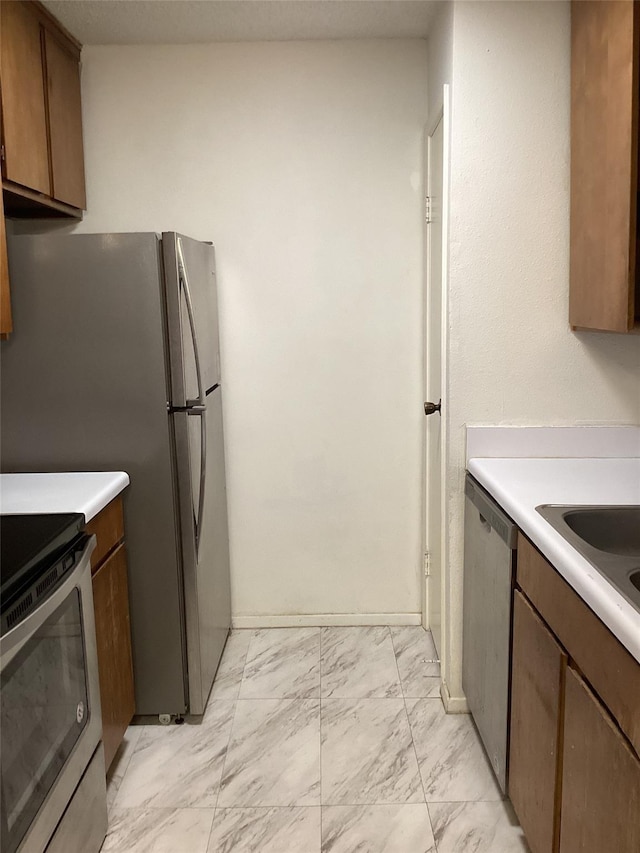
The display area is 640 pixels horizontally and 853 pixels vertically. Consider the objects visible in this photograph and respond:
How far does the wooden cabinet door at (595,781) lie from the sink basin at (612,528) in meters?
0.42

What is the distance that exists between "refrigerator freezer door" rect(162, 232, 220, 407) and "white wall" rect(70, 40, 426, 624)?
37cm

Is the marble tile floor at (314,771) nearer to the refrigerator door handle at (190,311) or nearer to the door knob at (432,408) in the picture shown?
the door knob at (432,408)

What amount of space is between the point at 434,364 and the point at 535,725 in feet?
4.63

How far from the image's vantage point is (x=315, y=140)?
288 centimetres

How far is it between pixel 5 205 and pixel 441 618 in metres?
2.13

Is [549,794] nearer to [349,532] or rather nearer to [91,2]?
[349,532]

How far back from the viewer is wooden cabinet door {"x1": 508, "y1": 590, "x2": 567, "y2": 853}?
1540 millimetres

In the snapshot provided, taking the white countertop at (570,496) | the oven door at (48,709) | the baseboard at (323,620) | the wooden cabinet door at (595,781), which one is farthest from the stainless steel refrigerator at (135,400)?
the wooden cabinet door at (595,781)

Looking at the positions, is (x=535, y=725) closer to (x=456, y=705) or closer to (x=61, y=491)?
(x=456, y=705)

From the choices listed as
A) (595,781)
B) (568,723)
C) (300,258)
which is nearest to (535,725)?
(568,723)

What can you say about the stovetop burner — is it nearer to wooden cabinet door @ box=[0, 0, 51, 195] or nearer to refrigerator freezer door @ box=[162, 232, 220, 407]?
refrigerator freezer door @ box=[162, 232, 220, 407]

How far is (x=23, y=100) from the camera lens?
225 cm

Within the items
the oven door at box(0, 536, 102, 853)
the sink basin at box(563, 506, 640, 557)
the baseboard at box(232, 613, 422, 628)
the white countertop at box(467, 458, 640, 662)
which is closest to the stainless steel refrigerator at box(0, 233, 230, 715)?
the oven door at box(0, 536, 102, 853)

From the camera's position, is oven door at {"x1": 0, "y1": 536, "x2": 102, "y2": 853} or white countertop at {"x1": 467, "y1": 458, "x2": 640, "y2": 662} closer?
white countertop at {"x1": 467, "y1": 458, "x2": 640, "y2": 662}
